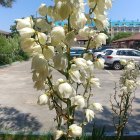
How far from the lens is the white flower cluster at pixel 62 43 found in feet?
6.46

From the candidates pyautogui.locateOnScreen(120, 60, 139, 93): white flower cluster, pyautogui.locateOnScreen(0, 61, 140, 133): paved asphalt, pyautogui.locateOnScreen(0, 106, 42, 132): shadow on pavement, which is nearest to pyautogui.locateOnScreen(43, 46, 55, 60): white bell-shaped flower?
pyautogui.locateOnScreen(120, 60, 139, 93): white flower cluster

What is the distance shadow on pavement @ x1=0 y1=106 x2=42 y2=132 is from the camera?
24.5 feet

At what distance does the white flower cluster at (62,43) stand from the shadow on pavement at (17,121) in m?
5.00

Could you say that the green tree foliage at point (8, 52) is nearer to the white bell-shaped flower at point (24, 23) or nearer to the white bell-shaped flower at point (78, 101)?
the white bell-shaped flower at point (78, 101)

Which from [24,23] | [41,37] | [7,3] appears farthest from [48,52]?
[7,3]

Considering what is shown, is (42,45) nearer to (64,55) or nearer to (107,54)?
(64,55)

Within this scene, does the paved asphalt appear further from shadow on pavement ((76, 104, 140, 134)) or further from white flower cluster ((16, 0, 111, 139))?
white flower cluster ((16, 0, 111, 139))

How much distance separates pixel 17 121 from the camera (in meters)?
8.21

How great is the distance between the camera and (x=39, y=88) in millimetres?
2143

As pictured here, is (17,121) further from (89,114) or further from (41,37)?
(41,37)

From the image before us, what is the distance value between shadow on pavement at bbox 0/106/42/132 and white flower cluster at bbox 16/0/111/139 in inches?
197

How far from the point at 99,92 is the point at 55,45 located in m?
11.2

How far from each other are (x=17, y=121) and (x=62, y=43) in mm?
6425

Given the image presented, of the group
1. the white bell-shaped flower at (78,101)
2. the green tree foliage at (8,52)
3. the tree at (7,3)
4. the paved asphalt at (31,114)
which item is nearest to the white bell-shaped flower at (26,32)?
the white bell-shaped flower at (78,101)
